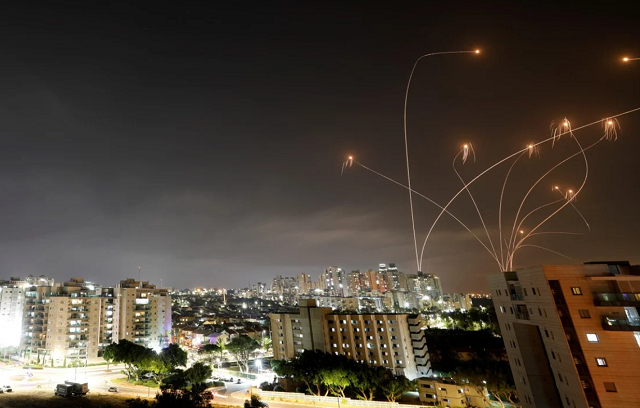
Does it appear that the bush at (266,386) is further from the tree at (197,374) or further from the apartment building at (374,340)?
the apartment building at (374,340)

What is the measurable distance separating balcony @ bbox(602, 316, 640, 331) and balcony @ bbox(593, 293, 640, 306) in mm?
976

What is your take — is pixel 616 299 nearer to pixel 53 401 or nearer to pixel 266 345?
pixel 53 401

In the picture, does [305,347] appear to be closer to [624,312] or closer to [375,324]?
[375,324]

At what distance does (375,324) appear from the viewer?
5225 cm

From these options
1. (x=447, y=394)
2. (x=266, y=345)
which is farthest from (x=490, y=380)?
(x=266, y=345)

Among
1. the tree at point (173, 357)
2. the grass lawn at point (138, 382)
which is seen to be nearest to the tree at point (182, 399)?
the grass lawn at point (138, 382)

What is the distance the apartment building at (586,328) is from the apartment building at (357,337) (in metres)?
24.1

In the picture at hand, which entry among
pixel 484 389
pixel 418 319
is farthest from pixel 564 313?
pixel 418 319

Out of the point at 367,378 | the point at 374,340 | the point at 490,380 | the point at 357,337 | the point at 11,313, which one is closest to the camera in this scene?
the point at 490,380

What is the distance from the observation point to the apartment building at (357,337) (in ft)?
165

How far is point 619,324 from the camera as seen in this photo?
21.2m

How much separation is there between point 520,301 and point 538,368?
591 cm

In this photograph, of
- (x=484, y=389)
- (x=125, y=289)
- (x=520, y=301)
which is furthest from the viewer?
(x=125, y=289)

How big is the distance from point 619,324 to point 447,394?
21.9 meters
